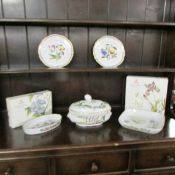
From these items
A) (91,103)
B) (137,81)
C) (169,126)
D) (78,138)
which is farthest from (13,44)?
(169,126)

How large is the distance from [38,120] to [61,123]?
152 millimetres

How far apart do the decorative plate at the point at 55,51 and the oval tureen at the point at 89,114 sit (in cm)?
32

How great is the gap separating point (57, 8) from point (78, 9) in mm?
144

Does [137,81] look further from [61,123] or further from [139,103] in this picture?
[61,123]

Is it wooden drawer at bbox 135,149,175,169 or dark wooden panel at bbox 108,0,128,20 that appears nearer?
wooden drawer at bbox 135,149,175,169

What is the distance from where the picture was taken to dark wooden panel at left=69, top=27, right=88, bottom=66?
1328 millimetres

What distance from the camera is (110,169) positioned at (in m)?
1.05

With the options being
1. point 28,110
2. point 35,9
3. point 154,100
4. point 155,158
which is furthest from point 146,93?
point 35,9

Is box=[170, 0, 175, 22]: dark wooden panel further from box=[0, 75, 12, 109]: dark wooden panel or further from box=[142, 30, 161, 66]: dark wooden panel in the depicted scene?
box=[0, 75, 12, 109]: dark wooden panel

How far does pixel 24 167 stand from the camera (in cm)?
96

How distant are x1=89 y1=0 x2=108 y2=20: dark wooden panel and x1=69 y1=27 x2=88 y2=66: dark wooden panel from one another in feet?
0.39

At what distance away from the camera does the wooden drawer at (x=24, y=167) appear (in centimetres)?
94

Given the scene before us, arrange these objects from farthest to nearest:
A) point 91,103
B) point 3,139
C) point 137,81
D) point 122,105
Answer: point 122,105
point 137,81
point 91,103
point 3,139

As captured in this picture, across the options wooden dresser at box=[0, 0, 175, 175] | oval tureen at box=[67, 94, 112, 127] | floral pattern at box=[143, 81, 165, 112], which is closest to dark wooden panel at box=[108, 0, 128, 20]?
wooden dresser at box=[0, 0, 175, 175]
